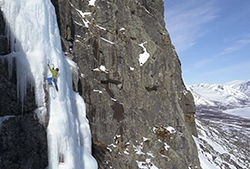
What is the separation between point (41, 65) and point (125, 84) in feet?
37.5

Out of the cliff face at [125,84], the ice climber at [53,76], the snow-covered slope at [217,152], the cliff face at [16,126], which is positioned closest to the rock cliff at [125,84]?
the cliff face at [125,84]

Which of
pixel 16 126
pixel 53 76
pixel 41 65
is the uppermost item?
pixel 41 65

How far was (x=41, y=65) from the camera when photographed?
37.5 ft

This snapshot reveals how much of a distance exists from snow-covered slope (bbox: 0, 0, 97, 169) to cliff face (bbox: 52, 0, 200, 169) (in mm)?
4090

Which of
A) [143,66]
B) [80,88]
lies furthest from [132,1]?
[80,88]

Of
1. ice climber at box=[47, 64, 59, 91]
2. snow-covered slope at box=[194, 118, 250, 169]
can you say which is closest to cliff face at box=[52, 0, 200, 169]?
ice climber at box=[47, 64, 59, 91]

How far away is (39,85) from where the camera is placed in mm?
11242

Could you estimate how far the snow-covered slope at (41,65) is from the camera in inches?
431

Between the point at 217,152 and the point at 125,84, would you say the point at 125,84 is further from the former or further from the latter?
the point at 217,152

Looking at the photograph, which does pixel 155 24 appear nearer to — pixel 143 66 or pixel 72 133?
pixel 143 66

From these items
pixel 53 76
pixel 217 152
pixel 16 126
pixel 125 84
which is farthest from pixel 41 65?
pixel 217 152

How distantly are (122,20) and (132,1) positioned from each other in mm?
3773

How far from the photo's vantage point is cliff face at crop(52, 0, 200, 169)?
18.6m

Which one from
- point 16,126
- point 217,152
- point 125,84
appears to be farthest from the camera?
point 217,152
